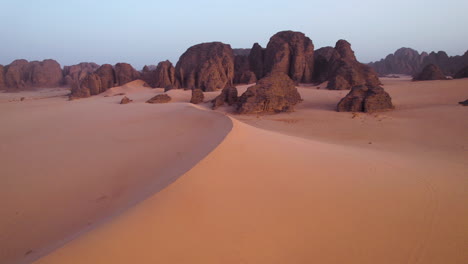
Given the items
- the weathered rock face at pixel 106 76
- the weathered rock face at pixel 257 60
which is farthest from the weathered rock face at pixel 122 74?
Answer: the weathered rock face at pixel 257 60

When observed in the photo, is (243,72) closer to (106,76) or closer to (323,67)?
(323,67)

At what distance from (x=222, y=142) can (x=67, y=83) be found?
43.4 metres

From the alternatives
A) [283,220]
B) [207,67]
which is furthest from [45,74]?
[283,220]

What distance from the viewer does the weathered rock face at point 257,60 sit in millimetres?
28594

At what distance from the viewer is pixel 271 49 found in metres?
27.1

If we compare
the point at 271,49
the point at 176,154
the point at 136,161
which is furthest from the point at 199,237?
the point at 271,49

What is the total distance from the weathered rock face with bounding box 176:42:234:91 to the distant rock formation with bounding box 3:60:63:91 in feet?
71.7

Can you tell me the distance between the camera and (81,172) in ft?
11.2

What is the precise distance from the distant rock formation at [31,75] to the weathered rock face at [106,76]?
13988 millimetres

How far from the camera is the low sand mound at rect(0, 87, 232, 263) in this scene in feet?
7.47

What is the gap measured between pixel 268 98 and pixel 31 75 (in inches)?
1566

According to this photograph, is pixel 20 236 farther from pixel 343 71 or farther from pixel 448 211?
pixel 343 71

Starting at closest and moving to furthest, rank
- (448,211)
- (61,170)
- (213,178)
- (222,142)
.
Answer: (448,211)
(213,178)
(222,142)
(61,170)

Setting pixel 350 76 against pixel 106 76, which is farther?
pixel 106 76
